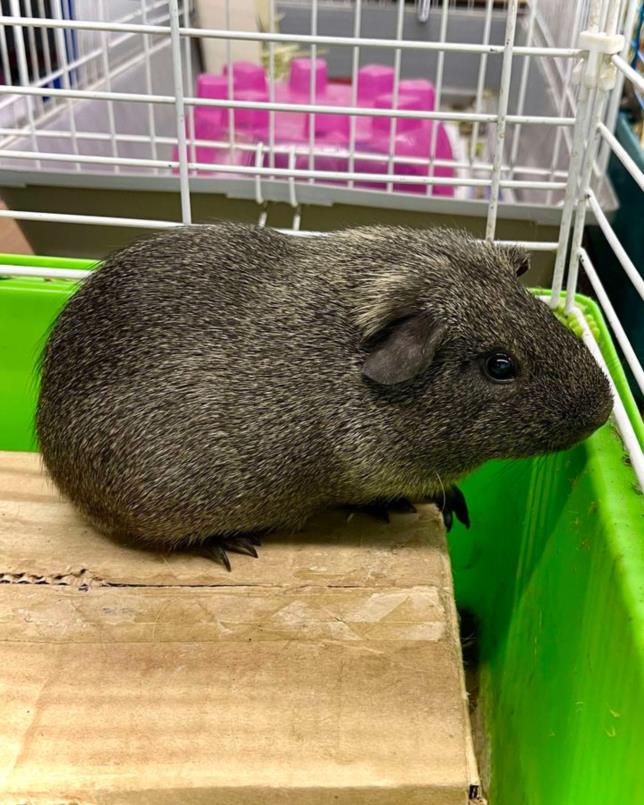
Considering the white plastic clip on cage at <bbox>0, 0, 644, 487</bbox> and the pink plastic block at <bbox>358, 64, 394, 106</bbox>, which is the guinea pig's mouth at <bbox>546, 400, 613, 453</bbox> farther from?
the pink plastic block at <bbox>358, 64, 394, 106</bbox>

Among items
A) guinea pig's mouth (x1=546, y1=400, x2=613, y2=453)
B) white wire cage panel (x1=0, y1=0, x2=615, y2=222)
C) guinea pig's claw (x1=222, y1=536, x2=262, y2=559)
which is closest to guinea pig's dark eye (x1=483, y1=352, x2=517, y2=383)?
A: guinea pig's mouth (x1=546, y1=400, x2=613, y2=453)

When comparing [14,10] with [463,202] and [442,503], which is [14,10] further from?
[442,503]

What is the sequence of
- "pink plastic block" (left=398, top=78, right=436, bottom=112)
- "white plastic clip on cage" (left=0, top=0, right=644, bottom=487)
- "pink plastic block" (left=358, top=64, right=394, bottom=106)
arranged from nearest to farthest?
1. "white plastic clip on cage" (left=0, top=0, right=644, bottom=487)
2. "pink plastic block" (left=398, top=78, right=436, bottom=112)
3. "pink plastic block" (left=358, top=64, right=394, bottom=106)

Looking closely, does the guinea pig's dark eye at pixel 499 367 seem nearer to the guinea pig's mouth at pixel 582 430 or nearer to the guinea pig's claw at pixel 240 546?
the guinea pig's mouth at pixel 582 430

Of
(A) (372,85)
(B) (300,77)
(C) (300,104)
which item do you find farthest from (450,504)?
(A) (372,85)

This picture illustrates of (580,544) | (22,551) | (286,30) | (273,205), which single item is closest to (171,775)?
(22,551)

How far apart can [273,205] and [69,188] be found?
604mm

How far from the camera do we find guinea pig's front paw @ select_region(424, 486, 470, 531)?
1.59 m

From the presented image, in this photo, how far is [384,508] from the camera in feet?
5.13

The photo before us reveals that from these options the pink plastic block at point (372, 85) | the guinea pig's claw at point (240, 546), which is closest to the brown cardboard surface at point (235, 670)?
the guinea pig's claw at point (240, 546)

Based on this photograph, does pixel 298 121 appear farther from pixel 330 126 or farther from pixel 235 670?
pixel 235 670

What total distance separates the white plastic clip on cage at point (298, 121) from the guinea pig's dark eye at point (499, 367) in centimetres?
29

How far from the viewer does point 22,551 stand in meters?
1.47

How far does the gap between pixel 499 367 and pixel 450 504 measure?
404 millimetres
